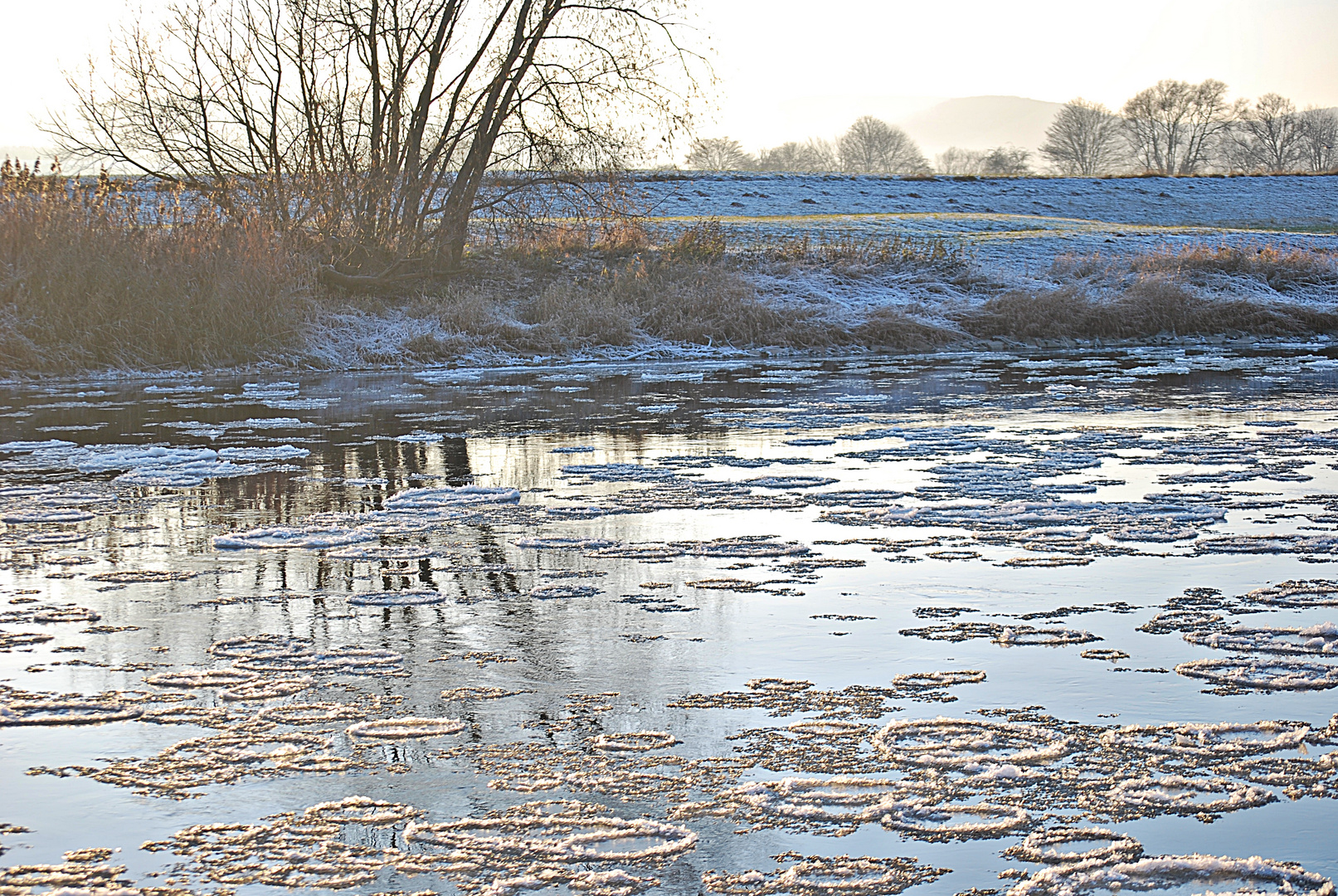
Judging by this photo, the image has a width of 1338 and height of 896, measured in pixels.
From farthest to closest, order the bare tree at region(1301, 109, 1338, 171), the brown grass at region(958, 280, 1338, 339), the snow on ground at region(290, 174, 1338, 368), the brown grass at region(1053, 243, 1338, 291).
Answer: the bare tree at region(1301, 109, 1338, 171)
the brown grass at region(1053, 243, 1338, 291)
the brown grass at region(958, 280, 1338, 339)
the snow on ground at region(290, 174, 1338, 368)

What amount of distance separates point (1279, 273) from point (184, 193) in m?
18.8

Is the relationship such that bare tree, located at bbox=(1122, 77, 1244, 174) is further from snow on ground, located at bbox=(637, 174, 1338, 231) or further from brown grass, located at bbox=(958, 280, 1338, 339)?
brown grass, located at bbox=(958, 280, 1338, 339)

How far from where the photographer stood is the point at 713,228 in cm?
2341

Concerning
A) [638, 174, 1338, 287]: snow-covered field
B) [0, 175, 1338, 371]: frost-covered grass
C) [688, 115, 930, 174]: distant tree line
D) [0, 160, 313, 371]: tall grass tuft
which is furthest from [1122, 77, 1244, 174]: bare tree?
[0, 160, 313, 371]: tall grass tuft

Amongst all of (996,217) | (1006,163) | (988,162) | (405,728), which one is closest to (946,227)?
(996,217)

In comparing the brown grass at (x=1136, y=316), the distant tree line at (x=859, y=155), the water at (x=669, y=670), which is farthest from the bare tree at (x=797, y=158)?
the water at (x=669, y=670)

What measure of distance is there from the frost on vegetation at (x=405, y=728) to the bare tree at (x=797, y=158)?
344 ft

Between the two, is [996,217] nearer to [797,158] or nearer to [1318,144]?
[1318,144]

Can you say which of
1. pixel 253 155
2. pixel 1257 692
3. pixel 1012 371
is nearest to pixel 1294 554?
pixel 1257 692

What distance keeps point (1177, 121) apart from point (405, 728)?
10541cm

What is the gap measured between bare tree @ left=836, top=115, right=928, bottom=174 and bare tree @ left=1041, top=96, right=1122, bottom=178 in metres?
11.1

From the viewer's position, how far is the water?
95.5 inches

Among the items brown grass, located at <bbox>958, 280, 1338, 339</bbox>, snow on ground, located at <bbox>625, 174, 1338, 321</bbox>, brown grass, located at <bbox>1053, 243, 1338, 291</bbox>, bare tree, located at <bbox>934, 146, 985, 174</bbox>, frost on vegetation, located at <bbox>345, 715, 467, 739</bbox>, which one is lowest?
frost on vegetation, located at <bbox>345, 715, 467, 739</bbox>

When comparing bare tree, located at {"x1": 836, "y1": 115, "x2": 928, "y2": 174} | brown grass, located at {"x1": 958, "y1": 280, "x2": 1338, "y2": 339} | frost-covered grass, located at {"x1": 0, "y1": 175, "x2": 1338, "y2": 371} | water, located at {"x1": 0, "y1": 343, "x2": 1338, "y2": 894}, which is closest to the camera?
water, located at {"x1": 0, "y1": 343, "x2": 1338, "y2": 894}
